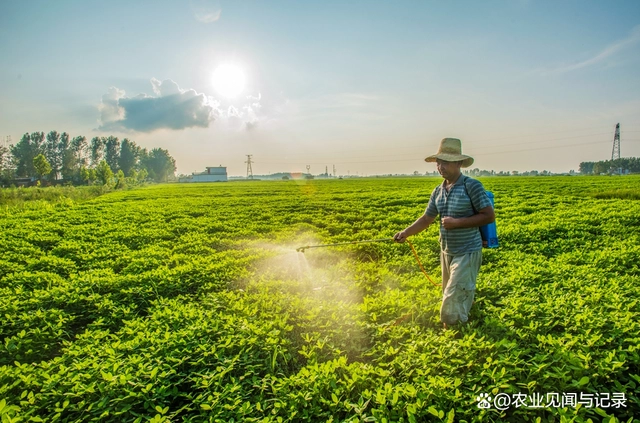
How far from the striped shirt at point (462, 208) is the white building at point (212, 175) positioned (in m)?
116

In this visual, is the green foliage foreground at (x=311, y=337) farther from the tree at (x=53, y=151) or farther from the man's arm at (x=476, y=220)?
the tree at (x=53, y=151)

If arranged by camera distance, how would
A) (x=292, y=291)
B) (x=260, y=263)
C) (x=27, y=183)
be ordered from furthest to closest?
(x=27, y=183) → (x=260, y=263) → (x=292, y=291)

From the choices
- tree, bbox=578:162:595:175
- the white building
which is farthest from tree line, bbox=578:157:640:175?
the white building

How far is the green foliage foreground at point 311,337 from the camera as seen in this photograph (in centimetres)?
314

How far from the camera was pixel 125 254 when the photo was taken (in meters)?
8.82

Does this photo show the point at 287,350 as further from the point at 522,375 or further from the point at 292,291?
the point at 522,375

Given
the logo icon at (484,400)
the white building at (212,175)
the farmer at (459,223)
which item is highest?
the white building at (212,175)

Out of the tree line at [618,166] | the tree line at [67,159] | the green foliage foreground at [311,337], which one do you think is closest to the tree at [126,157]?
the tree line at [67,159]

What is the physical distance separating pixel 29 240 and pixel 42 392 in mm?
9183

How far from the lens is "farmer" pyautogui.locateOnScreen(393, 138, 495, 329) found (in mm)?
4016

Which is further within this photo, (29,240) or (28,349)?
(29,240)

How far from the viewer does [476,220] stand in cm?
397

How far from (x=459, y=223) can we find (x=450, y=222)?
10 cm

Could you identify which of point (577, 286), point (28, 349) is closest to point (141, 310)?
point (28, 349)
